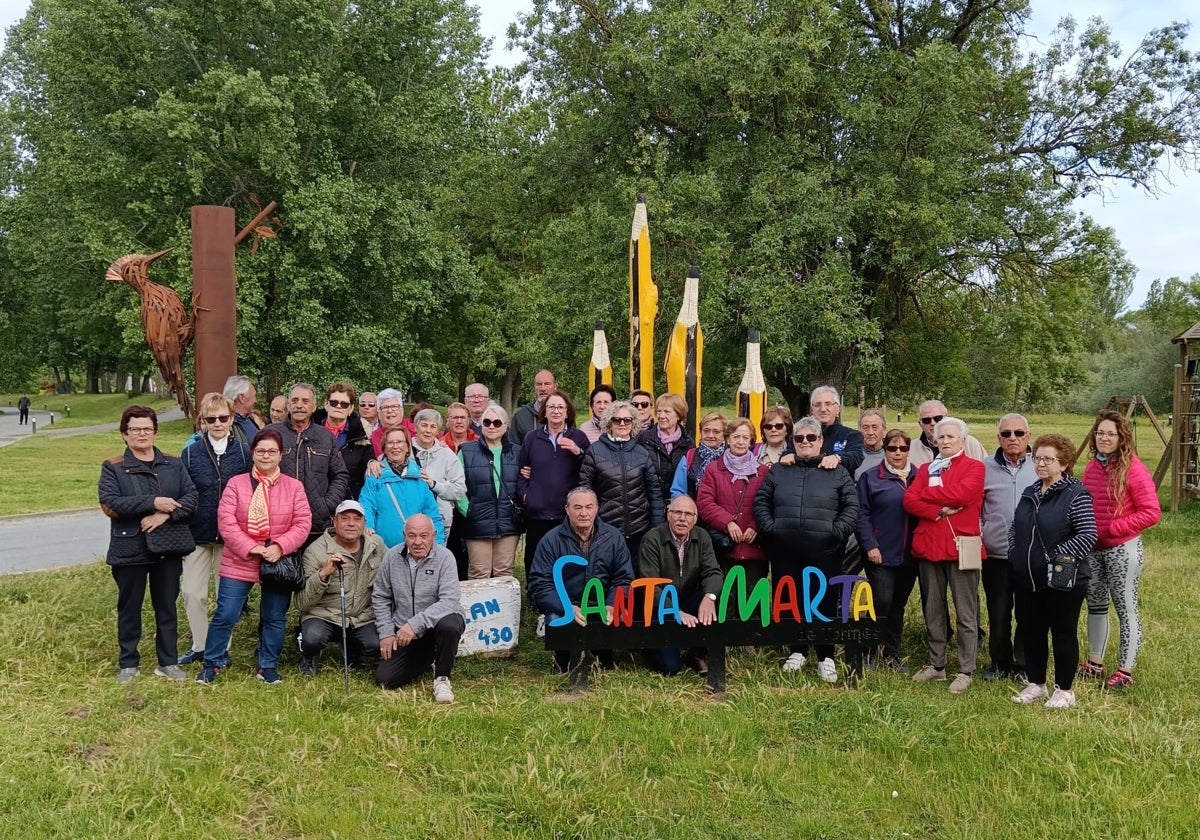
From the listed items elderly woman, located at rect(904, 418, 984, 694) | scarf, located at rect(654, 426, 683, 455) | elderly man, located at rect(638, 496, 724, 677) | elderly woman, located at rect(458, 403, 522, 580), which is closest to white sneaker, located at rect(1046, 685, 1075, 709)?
elderly woman, located at rect(904, 418, 984, 694)

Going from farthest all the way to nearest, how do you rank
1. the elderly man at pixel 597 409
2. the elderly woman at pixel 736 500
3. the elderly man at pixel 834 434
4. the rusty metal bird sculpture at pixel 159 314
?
the rusty metal bird sculpture at pixel 159 314, the elderly man at pixel 597 409, the elderly man at pixel 834 434, the elderly woman at pixel 736 500

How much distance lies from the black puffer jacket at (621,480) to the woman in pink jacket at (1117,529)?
2813 millimetres

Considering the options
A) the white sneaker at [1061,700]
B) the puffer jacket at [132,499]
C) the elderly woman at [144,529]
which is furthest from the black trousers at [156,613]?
the white sneaker at [1061,700]

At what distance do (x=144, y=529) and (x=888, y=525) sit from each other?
4.74 meters

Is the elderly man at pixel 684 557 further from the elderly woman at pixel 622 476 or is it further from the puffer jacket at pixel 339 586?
the puffer jacket at pixel 339 586

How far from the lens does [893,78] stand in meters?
14.7

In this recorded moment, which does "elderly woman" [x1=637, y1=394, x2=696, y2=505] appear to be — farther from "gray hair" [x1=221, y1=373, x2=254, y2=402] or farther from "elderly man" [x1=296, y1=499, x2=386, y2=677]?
"gray hair" [x1=221, y1=373, x2=254, y2=402]

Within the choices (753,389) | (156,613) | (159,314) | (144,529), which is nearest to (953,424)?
(753,389)

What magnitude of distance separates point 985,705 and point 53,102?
25.3 metres

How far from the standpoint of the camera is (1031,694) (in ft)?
16.9

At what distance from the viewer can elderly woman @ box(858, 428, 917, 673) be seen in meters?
5.69

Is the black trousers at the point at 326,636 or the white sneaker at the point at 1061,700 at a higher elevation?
the black trousers at the point at 326,636

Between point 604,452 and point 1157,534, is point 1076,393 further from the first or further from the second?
point 604,452

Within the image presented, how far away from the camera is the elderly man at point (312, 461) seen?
588 centimetres
